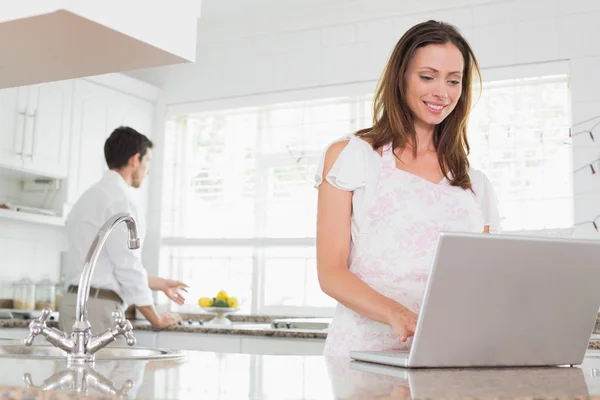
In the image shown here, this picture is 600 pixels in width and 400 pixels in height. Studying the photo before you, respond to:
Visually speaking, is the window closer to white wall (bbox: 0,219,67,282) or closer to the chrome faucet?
white wall (bbox: 0,219,67,282)

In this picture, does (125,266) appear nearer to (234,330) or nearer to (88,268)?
(234,330)

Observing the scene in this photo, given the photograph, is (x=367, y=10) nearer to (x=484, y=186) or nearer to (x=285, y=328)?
(x=285, y=328)

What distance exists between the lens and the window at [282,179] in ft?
13.0

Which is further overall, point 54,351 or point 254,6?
point 254,6

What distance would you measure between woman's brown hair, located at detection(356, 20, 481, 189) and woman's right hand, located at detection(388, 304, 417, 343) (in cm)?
44

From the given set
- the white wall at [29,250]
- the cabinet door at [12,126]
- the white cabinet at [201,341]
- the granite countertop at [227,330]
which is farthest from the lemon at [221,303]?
the cabinet door at [12,126]

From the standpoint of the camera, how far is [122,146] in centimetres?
Answer: 338

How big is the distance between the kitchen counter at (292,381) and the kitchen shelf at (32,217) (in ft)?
9.73

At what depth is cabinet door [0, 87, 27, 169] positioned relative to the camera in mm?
4020

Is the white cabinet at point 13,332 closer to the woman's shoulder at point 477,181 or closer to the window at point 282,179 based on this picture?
the window at point 282,179

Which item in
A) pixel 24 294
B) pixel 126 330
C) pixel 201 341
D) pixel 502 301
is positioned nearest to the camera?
pixel 502 301

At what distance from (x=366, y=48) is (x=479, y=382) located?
3628 millimetres

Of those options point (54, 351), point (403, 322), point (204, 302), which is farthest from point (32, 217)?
point (403, 322)

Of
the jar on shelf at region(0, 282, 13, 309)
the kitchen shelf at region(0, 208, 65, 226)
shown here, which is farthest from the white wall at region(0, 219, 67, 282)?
the kitchen shelf at region(0, 208, 65, 226)
